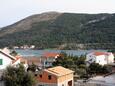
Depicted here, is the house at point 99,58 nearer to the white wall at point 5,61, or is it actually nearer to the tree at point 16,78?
the white wall at point 5,61

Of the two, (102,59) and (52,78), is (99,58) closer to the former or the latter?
(102,59)

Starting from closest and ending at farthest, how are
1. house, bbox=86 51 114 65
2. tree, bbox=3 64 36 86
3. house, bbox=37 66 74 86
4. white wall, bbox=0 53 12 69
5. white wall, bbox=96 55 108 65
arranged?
tree, bbox=3 64 36 86, white wall, bbox=0 53 12 69, house, bbox=37 66 74 86, house, bbox=86 51 114 65, white wall, bbox=96 55 108 65

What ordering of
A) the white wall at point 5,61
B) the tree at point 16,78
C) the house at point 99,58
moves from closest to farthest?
the tree at point 16,78 < the white wall at point 5,61 < the house at point 99,58

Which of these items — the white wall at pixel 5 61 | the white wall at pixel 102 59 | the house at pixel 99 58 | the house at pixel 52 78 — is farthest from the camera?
the white wall at pixel 102 59

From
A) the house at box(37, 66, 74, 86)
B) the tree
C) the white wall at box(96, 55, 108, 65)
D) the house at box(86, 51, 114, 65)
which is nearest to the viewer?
the tree

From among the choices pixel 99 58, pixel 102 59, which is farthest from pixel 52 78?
pixel 102 59

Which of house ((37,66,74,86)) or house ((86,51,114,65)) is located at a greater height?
house ((86,51,114,65))

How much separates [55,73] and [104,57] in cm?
4003

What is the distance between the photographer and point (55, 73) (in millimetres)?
34344

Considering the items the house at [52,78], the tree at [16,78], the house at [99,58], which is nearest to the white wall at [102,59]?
the house at [99,58]

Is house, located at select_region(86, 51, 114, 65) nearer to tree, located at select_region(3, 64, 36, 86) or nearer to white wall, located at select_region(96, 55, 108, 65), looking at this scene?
white wall, located at select_region(96, 55, 108, 65)

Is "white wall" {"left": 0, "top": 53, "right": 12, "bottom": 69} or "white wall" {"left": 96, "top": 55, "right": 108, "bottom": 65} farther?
"white wall" {"left": 96, "top": 55, "right": 108, "bottom": 65}

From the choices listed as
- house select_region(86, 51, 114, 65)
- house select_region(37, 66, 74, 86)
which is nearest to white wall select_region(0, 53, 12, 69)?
house select_region(37, 66, 74, 86)

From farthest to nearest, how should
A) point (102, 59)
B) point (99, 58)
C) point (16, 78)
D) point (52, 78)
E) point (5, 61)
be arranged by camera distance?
point (102, 59) → point (99, 58) → point (52, 78) → point (5, 61) → point (16, 78)
